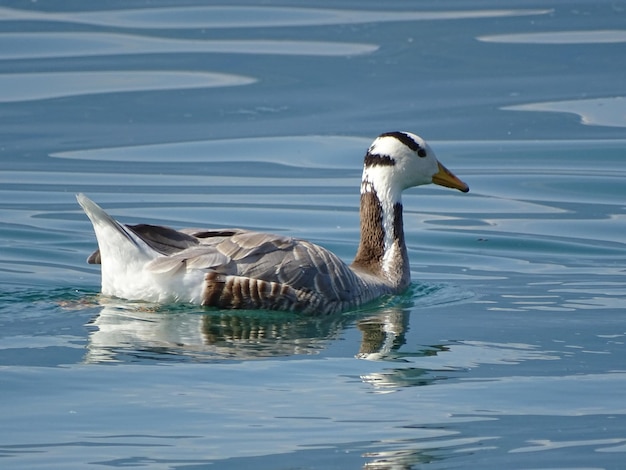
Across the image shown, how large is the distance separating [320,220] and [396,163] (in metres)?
2.91

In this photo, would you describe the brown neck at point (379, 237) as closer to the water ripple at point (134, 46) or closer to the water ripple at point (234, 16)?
the water ripple at point (134, 46)

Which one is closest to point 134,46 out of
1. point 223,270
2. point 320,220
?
point 320,220

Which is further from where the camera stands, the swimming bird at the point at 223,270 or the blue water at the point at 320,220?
the swimming bird at the point at 223,270

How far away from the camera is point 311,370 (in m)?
8.57

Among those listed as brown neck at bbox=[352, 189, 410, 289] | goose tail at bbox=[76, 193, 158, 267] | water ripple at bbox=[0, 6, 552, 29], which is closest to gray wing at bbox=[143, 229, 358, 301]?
goose tail at bbox=[76, 193, 158, 267]

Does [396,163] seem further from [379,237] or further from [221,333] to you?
[221,333]

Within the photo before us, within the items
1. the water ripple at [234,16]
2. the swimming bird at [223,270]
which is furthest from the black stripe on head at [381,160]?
the water ripple at [234,16]

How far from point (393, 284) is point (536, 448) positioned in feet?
14.6

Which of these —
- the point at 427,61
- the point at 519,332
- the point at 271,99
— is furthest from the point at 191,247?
the point at 427,61

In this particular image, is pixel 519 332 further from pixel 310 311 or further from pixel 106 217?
pixel 106 217

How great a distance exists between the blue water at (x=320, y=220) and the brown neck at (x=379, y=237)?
0.37 meters

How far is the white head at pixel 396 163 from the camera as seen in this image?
38.7ft

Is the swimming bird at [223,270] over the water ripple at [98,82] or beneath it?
beneath

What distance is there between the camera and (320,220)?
47.9ft
